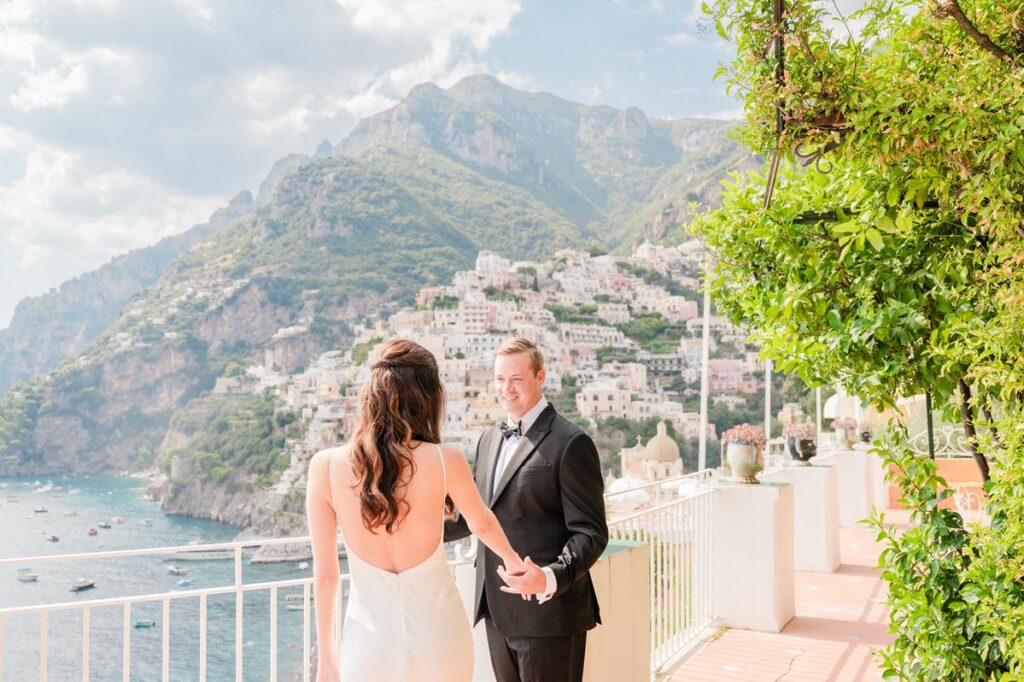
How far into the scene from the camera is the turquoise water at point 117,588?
1358 inches

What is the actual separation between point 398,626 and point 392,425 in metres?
0.39

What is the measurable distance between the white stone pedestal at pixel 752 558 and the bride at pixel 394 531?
366cm

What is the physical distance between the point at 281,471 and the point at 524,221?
26.9 metres

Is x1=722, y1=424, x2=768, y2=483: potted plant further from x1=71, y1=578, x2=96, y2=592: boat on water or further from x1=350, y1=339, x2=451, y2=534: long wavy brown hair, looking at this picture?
x1=71, y1=578, x2=96, y2=592: boat on water

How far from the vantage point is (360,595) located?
1559 mm

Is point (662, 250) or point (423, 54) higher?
point (423, 54)

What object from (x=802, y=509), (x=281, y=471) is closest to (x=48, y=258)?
A: (x=281, y=471)

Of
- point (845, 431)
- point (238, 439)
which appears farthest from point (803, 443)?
point (238, 439)

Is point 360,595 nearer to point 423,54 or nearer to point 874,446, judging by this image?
point 874,446

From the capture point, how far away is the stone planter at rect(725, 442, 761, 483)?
5.07 metres

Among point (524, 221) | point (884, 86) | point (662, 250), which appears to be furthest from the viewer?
point (524, 221)

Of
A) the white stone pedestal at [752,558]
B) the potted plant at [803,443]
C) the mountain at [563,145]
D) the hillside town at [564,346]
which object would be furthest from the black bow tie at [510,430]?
the mountain at [563,145]

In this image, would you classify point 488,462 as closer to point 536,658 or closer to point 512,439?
point 512,439

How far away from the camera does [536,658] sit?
6.51 feet
